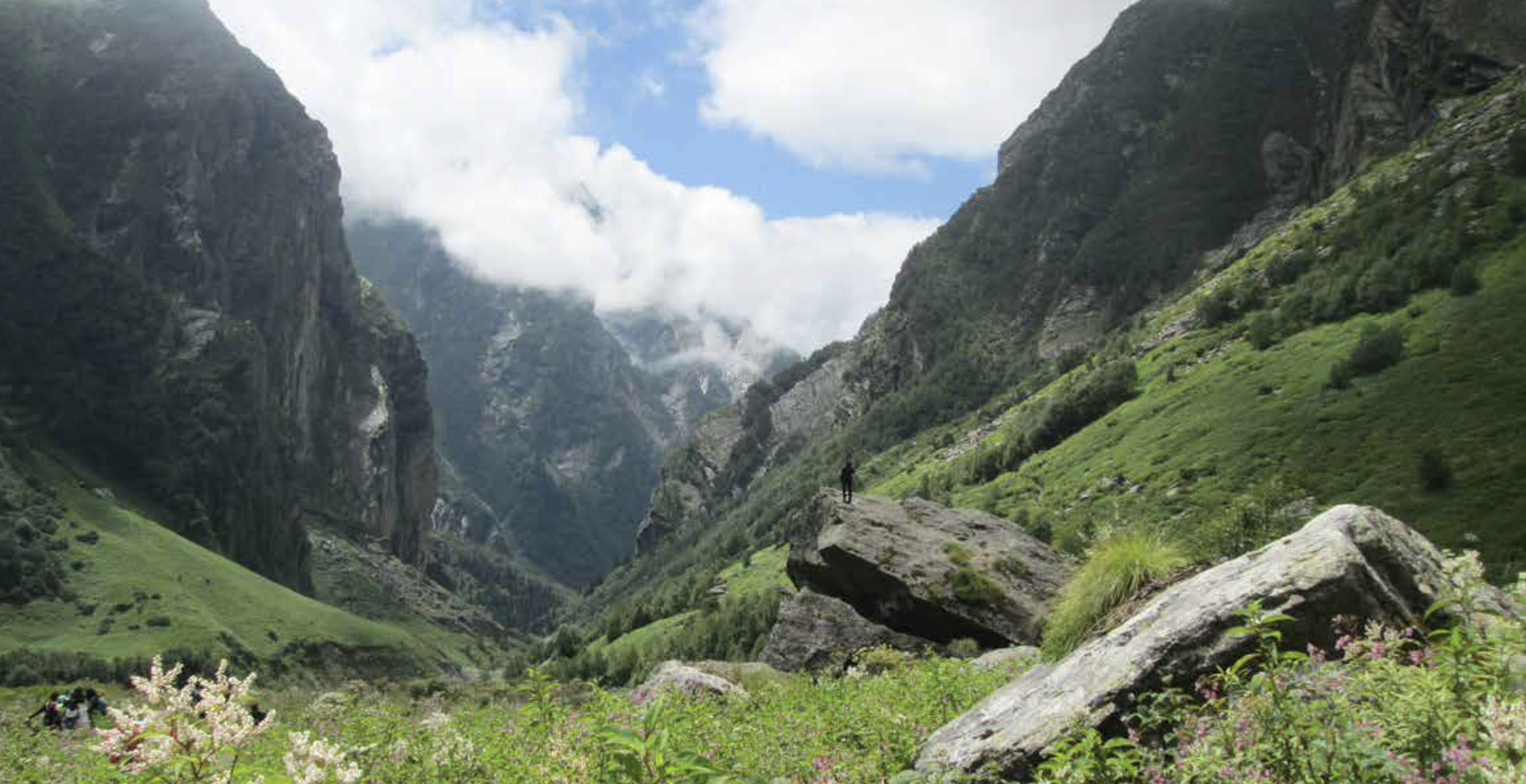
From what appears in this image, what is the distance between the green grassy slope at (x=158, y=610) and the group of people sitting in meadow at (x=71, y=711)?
10695cm

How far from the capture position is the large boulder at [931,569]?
2961 centimetres

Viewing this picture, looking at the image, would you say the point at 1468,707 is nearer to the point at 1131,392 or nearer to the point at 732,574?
the point at 1131,392

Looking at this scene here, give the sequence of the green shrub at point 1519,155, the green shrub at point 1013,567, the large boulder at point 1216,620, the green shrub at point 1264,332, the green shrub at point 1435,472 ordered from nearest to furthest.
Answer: the large boulder at point 1216,620 < the green shrub at point 1013,567 < the green shrub at point 1435,472 < the green shrub at point 1519,155 < the green shrub at point 1264,332

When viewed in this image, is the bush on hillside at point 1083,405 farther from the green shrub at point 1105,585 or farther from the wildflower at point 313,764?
the wildflower at point 313,764

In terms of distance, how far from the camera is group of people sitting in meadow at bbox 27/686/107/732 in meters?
28.5

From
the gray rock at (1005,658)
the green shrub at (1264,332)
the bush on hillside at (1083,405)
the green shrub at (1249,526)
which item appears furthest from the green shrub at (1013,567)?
the bush on hillside at (1083,405)

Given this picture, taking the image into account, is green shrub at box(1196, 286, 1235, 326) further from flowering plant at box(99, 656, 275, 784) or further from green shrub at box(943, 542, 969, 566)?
flowering plant at box(99, 656, 275, 784)

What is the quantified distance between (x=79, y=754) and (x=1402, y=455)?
4689cm

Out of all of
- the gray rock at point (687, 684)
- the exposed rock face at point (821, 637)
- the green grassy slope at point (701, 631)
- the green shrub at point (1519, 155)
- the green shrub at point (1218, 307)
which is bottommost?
the green grassy slope at point (701, 631)

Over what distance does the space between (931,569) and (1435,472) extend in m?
21.0

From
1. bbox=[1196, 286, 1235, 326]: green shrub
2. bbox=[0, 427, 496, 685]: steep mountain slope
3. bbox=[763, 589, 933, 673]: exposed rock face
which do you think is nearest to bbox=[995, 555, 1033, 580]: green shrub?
bbox=[763, 589, 933, 673]: exposed rock face

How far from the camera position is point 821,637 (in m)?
30.5

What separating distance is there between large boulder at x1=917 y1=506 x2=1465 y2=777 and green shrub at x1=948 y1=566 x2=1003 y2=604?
65.0ft

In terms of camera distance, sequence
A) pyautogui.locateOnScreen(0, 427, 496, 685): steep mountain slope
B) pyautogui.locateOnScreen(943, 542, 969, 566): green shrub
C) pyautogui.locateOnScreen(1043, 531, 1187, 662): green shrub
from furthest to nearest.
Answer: pyautogui.locateOnScreen(0, 427, 496, 685): steep mountain slope → pyautogui.locateOnScreen(943, 542, 969, 566): green shrub → pyautogui.locateOnScreen(1043, 531, 1187, 662): green shrub
